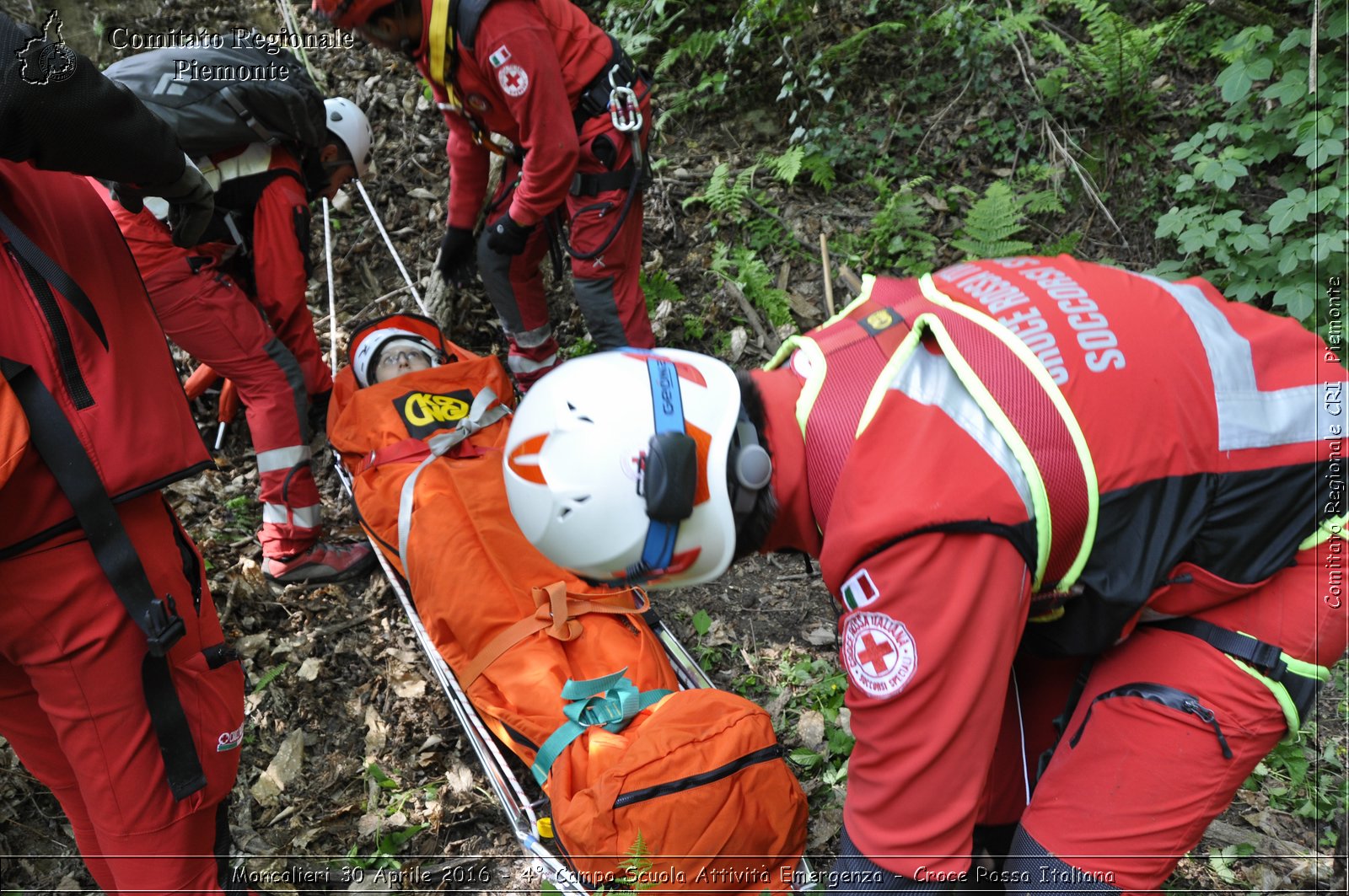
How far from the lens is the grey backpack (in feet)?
12.0

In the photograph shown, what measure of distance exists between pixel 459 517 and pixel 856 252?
10.3 feet

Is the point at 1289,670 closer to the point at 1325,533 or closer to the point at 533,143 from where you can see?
the point at 1325,533

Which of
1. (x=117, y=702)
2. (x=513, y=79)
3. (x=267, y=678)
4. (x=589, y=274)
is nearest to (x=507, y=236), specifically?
(x=589, y=274)

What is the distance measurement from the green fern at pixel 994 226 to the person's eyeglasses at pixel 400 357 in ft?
10.5

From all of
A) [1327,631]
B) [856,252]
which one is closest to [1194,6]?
[856,252]

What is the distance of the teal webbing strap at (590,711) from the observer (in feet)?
9.97

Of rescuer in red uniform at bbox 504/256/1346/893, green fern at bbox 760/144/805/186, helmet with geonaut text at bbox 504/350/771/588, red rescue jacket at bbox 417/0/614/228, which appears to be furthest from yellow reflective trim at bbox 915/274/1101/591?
green fern at bbox 760/144/805/186

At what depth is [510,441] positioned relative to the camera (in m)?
2.08

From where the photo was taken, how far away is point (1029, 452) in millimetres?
1695

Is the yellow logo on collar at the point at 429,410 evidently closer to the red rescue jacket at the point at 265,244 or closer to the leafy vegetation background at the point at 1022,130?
the red rescue jacket at the point at 265,244

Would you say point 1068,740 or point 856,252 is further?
point 856,252

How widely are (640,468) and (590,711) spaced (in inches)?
60.7

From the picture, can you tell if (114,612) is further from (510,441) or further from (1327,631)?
(1327,631)

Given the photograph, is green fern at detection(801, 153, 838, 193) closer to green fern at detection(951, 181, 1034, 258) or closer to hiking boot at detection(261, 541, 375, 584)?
green fern at detection(951, 181, 1034, 258)
